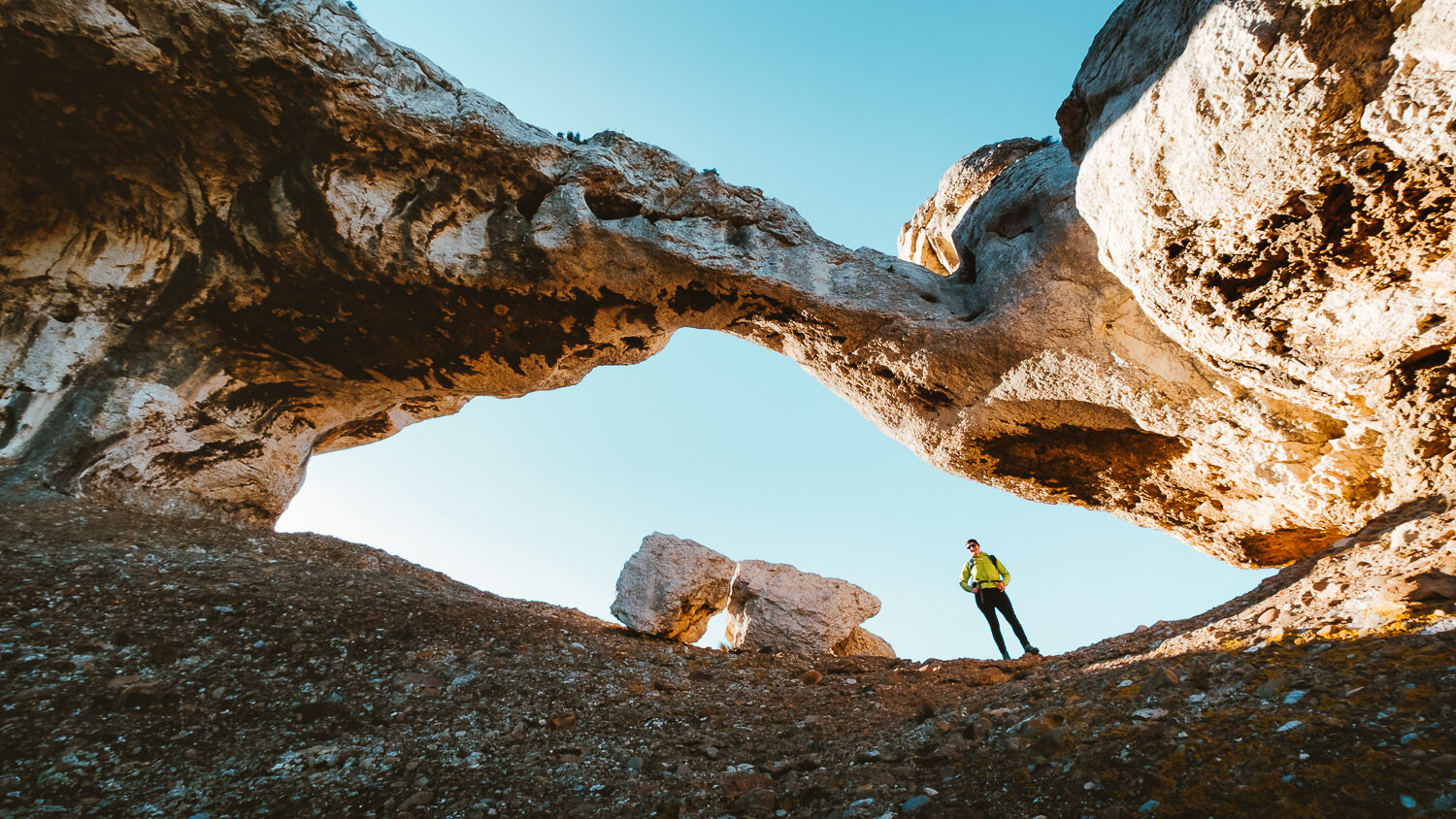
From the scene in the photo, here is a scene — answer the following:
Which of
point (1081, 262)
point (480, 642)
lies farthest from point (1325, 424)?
point (480, 642)

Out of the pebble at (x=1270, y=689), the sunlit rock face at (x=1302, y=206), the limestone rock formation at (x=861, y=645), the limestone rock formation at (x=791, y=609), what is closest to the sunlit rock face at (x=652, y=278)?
the sunlit rock face at (x=1302, y=206)

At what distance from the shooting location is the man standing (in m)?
8.74

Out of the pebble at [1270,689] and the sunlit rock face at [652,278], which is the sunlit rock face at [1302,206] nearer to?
the sunlit rock face at [652,278]

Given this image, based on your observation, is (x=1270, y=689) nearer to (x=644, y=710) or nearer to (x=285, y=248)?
(x=644, y=710)

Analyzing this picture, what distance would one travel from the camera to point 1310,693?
3215 millimetres

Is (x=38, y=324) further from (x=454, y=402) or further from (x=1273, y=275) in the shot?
(x=1273, y=275)

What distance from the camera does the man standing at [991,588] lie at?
8.74 metres

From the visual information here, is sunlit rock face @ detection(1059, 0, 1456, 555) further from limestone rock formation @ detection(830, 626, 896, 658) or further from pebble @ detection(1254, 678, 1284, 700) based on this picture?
limestone rock formation @ detection(830, 626, 896, 658)

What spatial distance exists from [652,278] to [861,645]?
6.00 metres

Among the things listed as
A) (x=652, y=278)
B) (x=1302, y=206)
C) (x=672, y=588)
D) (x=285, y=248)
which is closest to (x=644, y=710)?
(x=672, y=588)

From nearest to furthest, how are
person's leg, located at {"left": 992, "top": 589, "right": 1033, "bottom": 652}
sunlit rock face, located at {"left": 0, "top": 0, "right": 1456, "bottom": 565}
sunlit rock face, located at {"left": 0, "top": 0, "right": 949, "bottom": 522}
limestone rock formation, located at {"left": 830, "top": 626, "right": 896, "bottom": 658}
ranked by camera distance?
sunlit rock face, located at {"left": 0, "top": 0, "right": 1456, "bottom": 565}, sunlit rock face, located at {"left": 0, "top": 0, "right": 949, "bottom": 522}, person's leg, located at {"left": 992, "top": 589, "right": 1033, "bottom": 652}, limestone rock formation, located at {"left": 830, "top": 626, "right": 896, "bottom": 658}

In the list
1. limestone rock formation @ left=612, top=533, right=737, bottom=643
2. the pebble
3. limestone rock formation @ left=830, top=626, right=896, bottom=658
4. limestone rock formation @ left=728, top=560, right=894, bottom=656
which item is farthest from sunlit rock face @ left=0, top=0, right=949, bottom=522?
the pebble

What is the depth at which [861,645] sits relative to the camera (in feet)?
32.6

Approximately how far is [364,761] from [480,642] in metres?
2.26
